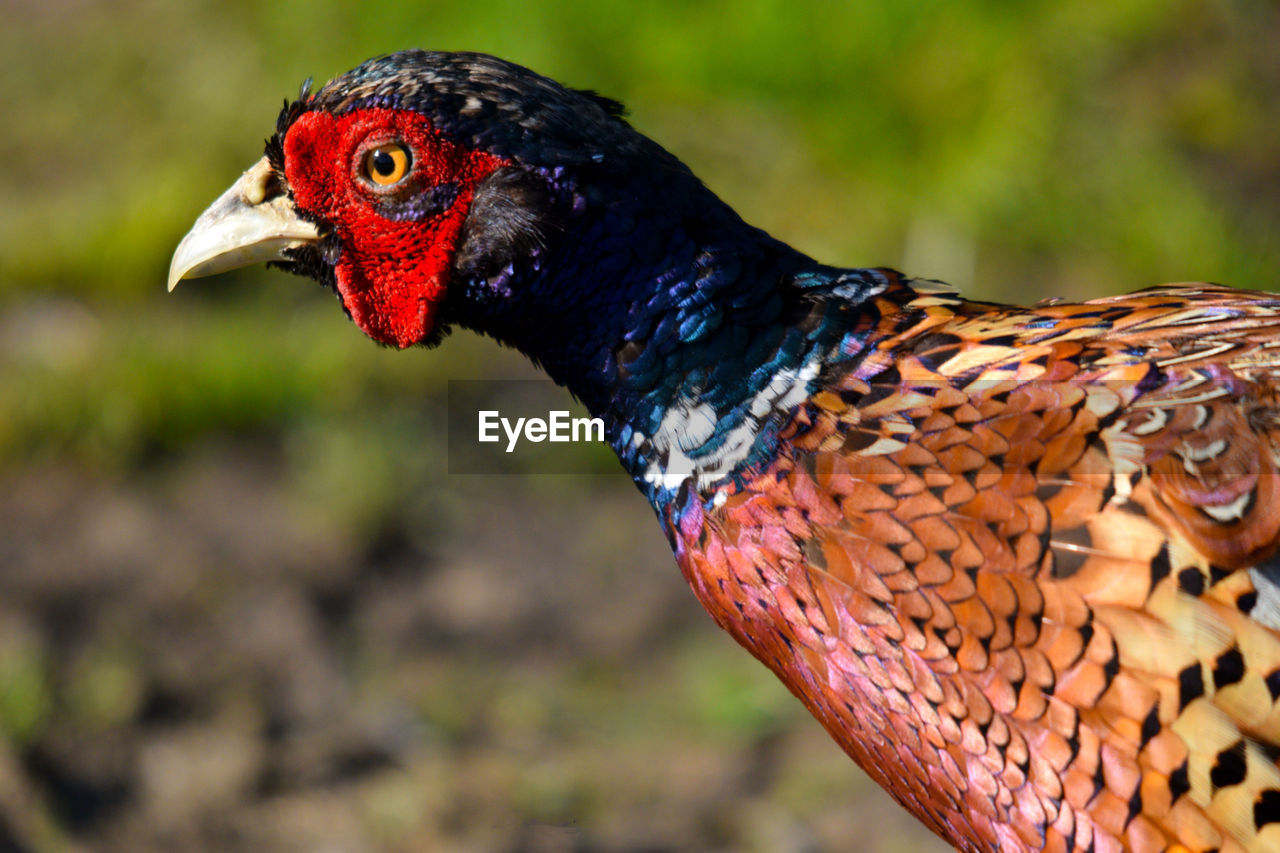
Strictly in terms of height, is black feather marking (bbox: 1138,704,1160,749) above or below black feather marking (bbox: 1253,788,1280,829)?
above

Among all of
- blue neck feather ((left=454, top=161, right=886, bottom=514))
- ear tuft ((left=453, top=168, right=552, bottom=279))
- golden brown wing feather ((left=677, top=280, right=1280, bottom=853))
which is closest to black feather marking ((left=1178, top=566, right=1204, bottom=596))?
golden brown wing feather ((left=677, top=280, right=1280, bottom=853))

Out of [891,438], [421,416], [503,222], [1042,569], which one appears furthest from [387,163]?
[421,416]

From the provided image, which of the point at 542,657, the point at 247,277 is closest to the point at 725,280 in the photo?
the point at 542,657

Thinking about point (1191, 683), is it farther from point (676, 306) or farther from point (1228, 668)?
point (676, 306)

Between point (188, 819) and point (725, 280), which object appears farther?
point (188, 819)

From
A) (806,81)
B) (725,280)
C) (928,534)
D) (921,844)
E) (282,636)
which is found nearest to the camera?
(928,534)

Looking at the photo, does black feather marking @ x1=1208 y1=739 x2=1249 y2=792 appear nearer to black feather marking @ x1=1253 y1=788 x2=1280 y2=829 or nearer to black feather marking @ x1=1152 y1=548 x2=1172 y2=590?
black feather marking @ x1=1253 y1=788 x2=1280 y2=829

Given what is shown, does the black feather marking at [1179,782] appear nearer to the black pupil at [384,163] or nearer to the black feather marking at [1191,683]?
the black feather marking at [1191,683]

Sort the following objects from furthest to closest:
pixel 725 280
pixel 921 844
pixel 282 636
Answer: pixel 282 636 → pixel 921 844 → pixel 725 280

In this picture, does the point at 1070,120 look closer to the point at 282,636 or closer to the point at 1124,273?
the point at 1124,273
